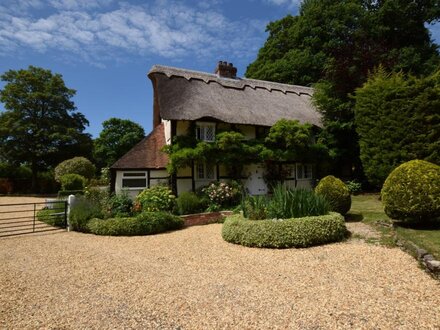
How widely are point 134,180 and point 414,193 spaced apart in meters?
11.8

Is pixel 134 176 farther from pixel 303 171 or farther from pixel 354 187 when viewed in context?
pixel 354 187

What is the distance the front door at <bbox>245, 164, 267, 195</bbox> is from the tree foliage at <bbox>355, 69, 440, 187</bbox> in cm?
543

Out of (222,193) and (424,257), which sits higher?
(222,193)

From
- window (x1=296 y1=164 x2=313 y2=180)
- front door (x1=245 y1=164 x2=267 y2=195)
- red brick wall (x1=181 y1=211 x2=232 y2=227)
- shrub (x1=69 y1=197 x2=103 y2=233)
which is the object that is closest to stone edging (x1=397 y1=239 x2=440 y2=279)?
red brick wall (x1=181 y1=211 x2=232 y2=227)

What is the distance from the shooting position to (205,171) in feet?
51.5

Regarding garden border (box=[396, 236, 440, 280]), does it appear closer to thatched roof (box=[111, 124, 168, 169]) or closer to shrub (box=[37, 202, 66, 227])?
thatched roof (box=[111, 124, 168, 169])

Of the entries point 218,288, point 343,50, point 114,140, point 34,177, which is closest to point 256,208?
point 218,288

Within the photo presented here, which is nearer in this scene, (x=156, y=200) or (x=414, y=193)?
(x=414, y=193)

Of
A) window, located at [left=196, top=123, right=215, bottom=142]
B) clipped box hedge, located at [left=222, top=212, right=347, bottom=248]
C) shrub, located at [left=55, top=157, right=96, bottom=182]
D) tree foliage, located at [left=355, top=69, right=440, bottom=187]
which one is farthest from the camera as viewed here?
shrub, located at [left=55, top=157, right=96, bottom=182]

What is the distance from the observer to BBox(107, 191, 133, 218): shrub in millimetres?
11188

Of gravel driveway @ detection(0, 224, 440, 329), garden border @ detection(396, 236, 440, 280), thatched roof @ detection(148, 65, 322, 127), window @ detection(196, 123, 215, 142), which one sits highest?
thatched roof @ detection(148, 65, 322, 127)

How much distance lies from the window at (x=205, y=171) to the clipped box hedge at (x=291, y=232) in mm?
7650

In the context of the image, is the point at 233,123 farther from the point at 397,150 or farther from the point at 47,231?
the point at 47,231

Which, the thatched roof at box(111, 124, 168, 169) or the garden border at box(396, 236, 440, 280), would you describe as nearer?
the garden border at box(396, 236, 440, 280)
